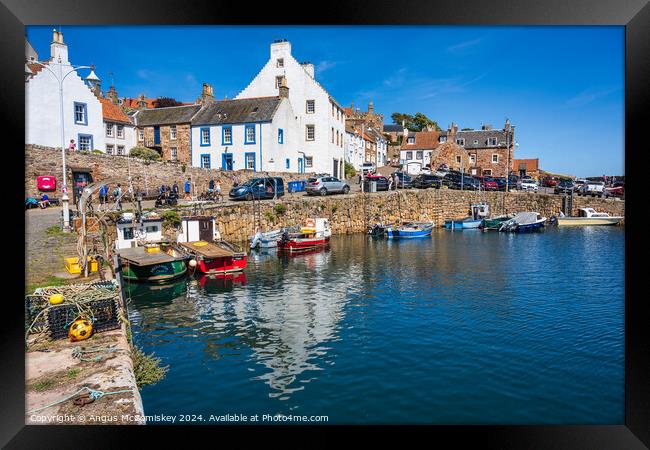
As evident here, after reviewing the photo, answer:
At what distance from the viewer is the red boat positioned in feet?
63.7

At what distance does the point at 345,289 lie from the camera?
656 inches

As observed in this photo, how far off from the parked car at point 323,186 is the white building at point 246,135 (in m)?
4.69

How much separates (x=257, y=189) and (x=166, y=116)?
14.5 metres

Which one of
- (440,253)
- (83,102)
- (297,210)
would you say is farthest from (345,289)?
(83,102)

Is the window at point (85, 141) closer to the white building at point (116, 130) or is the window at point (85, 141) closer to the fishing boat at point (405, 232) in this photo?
the white building at point (116, 130)

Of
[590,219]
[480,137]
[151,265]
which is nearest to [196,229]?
[151,265]

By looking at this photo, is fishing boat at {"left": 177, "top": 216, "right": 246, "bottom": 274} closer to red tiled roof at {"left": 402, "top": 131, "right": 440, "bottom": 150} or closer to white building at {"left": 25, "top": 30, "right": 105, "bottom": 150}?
white building at {"left": 25, "top": 30, "right": 105, "bottom": 150}

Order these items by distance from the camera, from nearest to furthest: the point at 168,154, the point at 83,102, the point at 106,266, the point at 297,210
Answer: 1. the point at 106,266
2. the point at 83,102
3. the point at 297,210
4. the point at 168,154

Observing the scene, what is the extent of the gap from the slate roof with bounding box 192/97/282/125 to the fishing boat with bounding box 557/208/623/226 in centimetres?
2706

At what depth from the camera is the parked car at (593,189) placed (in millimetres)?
41250

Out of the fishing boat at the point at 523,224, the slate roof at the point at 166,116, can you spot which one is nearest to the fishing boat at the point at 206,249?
the slate roof at the point at 166,116

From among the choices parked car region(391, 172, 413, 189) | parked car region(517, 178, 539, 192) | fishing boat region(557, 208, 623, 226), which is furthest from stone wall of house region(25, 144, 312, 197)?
fishing boat region(557, 208, 623, 226)

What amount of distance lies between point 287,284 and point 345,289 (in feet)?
8.28
